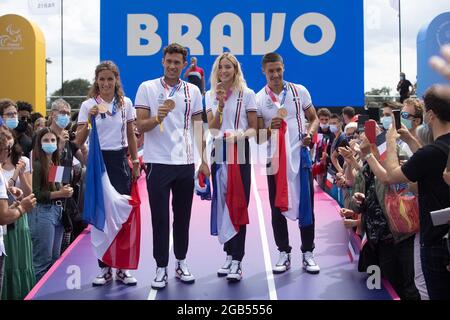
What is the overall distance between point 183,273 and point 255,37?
368 inches

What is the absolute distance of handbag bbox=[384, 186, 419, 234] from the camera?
405cm

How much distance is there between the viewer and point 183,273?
4.68 m

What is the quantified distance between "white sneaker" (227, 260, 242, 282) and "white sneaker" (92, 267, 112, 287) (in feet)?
3.25

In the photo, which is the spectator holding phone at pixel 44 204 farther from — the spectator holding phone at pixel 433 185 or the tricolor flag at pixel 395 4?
the tricolor flag at pixel 395 4

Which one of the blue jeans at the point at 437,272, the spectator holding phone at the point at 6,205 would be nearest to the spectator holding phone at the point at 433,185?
the blue jeans at the point at 437,272

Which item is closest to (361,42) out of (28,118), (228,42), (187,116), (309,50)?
(309,50)

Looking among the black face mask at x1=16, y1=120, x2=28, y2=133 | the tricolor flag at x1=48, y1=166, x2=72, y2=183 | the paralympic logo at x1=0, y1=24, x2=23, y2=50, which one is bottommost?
the tricolor flag at x1=48, y1=166, x2=72, y2=183

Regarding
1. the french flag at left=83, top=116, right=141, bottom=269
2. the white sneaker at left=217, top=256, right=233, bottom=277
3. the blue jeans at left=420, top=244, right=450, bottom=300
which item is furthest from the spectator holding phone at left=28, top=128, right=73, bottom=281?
the blue jeans at left=420, top=244, right=450, bottom=300

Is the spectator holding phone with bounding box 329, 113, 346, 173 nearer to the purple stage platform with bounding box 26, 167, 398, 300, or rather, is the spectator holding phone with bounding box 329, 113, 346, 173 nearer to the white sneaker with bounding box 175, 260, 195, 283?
the purple stage platform with bounding box 26, 167, 398, 300

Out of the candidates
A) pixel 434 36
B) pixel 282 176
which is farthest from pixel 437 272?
pixel 434 36

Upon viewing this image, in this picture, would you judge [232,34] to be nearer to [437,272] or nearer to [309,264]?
Result: [309,264]

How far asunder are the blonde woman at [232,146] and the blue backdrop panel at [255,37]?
8520 millimetres

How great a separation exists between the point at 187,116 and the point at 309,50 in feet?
30.0

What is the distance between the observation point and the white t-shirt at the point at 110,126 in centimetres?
468
